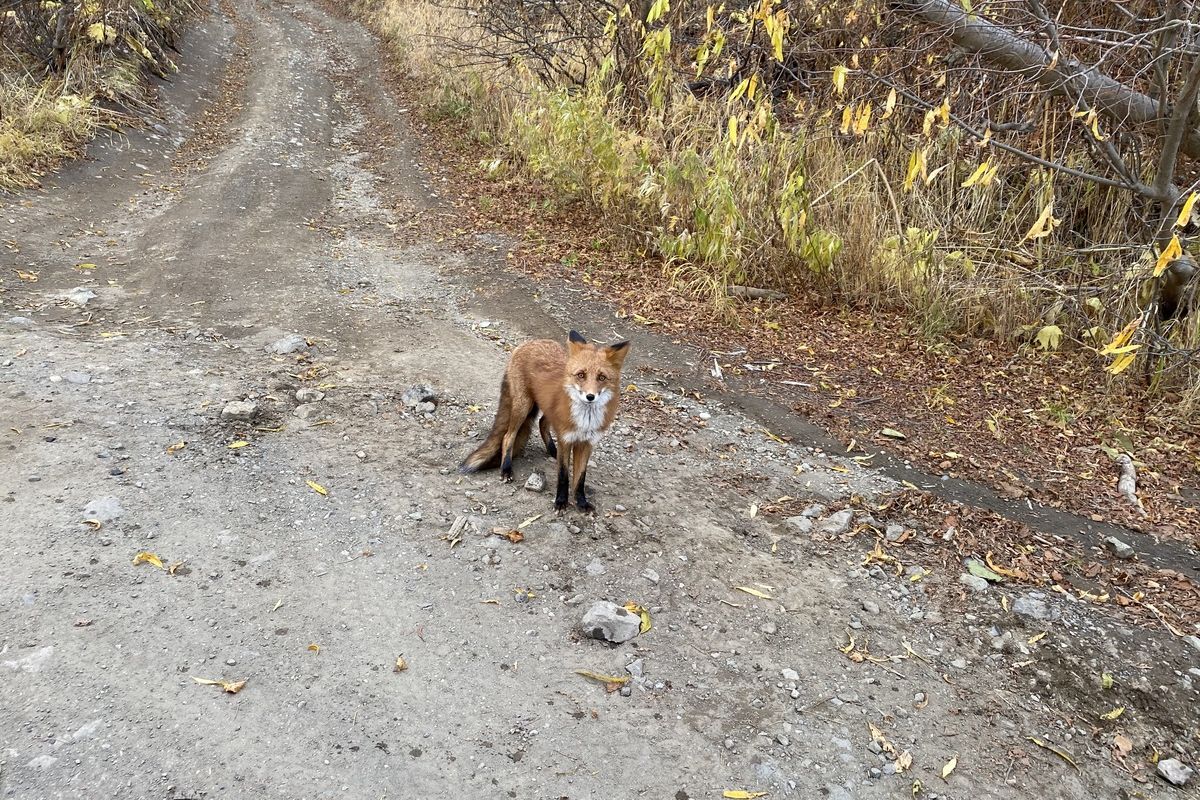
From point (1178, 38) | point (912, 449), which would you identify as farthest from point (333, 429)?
point (1178, 38)

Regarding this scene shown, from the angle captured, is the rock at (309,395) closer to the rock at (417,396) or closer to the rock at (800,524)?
the rock at (417,396)

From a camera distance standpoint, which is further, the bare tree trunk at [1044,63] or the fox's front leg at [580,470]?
the bare tree trunk at [1044,63]

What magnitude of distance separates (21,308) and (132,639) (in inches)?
196

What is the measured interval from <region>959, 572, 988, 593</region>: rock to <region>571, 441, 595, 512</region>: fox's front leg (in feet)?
7.30

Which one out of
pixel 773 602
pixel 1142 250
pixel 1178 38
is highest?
pixel 1178 38

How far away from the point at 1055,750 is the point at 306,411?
494 cm

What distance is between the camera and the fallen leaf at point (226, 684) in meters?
3.04

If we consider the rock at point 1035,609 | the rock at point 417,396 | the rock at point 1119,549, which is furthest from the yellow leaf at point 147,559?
the rock at point 1119,549

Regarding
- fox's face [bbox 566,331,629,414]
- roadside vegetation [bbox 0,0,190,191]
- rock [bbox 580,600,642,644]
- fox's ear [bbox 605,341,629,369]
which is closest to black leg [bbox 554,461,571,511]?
fox's face [bbox 566,331,629,414]

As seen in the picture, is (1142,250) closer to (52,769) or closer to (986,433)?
(986,433)

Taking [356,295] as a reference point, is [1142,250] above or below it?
above

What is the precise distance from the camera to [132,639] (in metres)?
3.22

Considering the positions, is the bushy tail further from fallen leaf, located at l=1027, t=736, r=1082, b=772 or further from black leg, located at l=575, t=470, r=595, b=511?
fallen leaf, located at l=1027, t=736, r=1082, b=772

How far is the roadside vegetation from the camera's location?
10.2 metres
